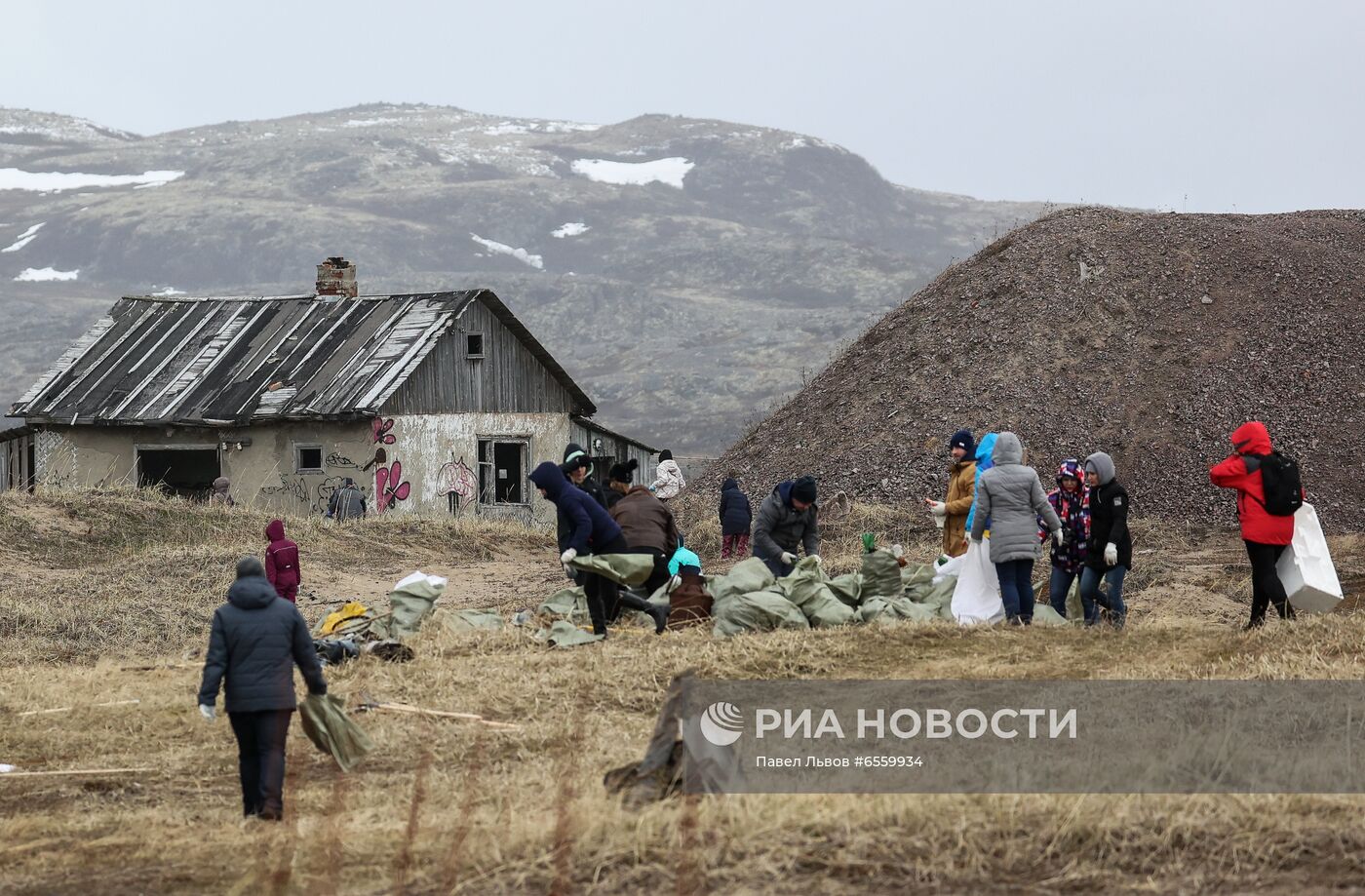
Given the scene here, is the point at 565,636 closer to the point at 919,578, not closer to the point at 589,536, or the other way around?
the point at 589,536

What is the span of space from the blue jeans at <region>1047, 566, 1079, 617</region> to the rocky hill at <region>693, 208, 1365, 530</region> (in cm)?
1115

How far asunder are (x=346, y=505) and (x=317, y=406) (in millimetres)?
2780

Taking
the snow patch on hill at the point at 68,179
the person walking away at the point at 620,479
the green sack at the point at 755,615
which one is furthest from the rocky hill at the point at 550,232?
the green sack at the point at 755,615

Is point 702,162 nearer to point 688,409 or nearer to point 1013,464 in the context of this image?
point 688,409

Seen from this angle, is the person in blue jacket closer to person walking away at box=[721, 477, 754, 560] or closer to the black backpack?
the black backpack

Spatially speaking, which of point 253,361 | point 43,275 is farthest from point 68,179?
point 253,361

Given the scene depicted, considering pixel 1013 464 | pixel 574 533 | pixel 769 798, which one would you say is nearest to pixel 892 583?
pixel 1013 464

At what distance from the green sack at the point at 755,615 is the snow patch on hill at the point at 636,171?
457 feet

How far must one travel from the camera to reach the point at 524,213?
5285 inches

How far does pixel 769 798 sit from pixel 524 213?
12972 cm

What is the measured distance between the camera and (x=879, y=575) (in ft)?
44.1

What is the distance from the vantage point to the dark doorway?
32.3 meters

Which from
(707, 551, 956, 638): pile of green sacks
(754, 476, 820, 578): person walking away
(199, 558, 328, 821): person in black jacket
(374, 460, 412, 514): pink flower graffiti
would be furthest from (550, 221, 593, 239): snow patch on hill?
(199, 558, 328, 821): person in black jacket

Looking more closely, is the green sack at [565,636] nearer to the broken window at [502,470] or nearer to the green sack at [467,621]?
the green sack at [467,621]
